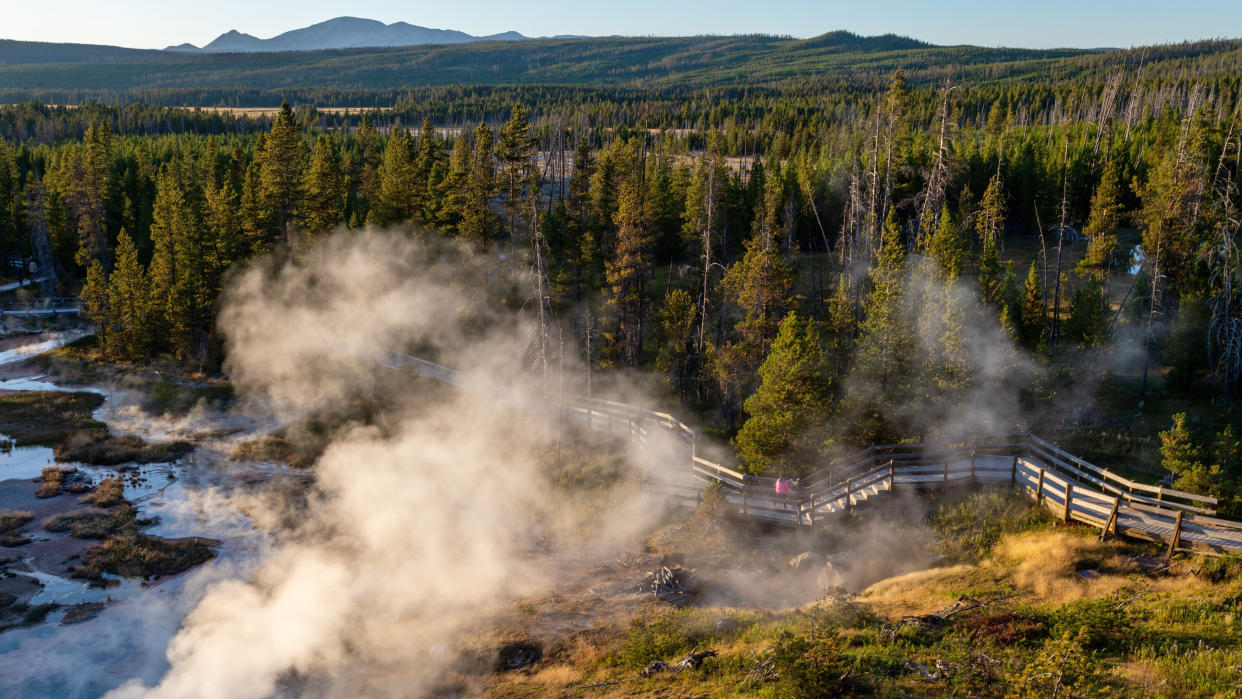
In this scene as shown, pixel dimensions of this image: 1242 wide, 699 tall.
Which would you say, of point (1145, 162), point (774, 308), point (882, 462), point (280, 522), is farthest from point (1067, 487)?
point (1145, 162)

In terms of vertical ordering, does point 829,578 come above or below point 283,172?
below

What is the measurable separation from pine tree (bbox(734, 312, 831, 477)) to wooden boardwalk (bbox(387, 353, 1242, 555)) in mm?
896

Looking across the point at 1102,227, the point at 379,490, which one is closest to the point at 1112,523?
the point at 379,490

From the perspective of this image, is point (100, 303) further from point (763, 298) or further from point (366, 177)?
point (763, 298)

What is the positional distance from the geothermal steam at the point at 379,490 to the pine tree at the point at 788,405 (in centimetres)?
739

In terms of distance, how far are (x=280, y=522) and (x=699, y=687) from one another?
732 inches

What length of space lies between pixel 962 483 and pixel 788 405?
5.39 m

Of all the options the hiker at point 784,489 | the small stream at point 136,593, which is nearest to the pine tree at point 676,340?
the hiker at point 784,489

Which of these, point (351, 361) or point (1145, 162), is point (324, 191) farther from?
point (1145, 162)

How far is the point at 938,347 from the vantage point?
964 inches

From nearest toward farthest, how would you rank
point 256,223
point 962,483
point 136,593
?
1. point 962,483
2. point 136,593
3. point 256,223

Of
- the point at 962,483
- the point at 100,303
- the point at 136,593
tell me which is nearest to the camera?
the point at 962,483

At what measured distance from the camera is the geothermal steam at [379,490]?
18.8 m

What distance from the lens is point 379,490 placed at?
29.6 metres
